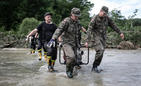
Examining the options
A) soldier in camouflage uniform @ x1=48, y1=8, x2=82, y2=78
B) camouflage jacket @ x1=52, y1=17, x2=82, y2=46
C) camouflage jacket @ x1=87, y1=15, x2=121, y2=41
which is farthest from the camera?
camouflage jacket @ x1=87, y1=15, x2=121, y2=41

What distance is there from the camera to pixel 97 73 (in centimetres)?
732

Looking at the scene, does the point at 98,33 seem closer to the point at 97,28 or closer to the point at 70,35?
the point at 97,28

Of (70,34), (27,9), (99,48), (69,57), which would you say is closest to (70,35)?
(70,34)

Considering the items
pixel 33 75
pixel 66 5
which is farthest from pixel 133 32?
pixel 66 5

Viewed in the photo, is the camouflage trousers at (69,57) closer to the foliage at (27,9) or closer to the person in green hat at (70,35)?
the person in green hat at (70,35)

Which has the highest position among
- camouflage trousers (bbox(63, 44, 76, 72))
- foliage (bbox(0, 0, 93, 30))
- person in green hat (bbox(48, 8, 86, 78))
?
foliage (bbox(0, 0, 93, 30))

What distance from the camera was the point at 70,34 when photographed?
22.8 ft

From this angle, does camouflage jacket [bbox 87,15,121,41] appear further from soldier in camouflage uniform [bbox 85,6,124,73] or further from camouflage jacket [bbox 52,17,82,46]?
camouflage jacket [bbox 52,17,82,46]

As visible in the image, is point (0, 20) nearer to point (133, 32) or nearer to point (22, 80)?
point (133, 32)

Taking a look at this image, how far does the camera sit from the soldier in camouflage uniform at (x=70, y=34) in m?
6.71

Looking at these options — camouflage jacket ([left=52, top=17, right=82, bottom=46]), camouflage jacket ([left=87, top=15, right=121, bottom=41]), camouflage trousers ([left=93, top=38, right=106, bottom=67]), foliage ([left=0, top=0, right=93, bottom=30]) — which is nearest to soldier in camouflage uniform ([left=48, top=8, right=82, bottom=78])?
camouflage jacket ([left=52, top=17, right=82, bottom=46])

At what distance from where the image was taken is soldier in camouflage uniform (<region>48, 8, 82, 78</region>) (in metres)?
6.71

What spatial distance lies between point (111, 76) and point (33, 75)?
2173 mm

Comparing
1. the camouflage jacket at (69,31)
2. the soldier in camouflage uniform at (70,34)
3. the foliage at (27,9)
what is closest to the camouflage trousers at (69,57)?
the soldier in camouflage uniform at (70,34)
